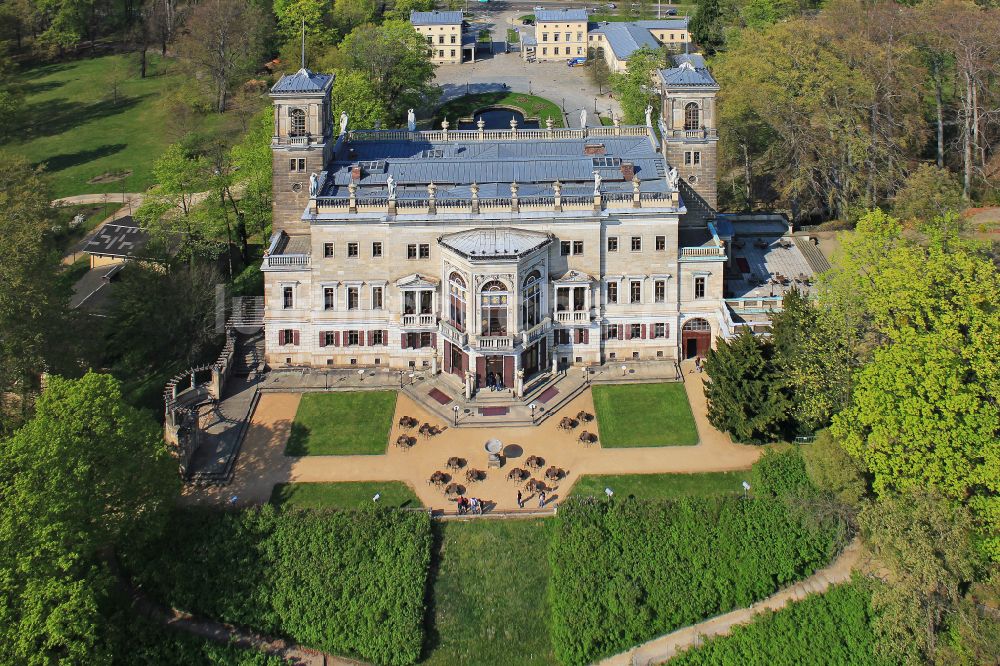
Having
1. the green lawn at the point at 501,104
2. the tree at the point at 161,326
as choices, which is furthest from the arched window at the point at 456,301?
the green lawn at the point at 501,104

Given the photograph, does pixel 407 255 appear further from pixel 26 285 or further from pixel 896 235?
pixel 896 235

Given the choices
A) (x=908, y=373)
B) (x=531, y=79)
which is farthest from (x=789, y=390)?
(x=531, y=79)

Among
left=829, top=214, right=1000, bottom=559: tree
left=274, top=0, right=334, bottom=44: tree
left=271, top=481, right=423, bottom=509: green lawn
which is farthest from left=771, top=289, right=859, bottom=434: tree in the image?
left=274, top=0, right=334, bottom=44: tree

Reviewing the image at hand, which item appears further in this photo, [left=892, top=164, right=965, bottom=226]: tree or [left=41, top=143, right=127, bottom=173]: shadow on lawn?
[left=41, top=143, right=127, bottom=173]: shadow on lawn

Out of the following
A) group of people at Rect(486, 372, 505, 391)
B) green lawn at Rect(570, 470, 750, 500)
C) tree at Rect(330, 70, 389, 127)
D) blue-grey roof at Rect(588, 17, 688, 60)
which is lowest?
green lawn at Rect(570, 470, 750, 500)

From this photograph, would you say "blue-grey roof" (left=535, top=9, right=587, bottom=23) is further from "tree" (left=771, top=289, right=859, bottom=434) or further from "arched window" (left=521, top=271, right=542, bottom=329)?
"tree" (left=771, top=289, right=859, bottom=434)

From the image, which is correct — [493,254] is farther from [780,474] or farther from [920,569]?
[920,569]

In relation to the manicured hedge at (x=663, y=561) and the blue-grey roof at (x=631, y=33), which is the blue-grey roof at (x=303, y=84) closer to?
the manicured hedge at (x=663, y=561)
